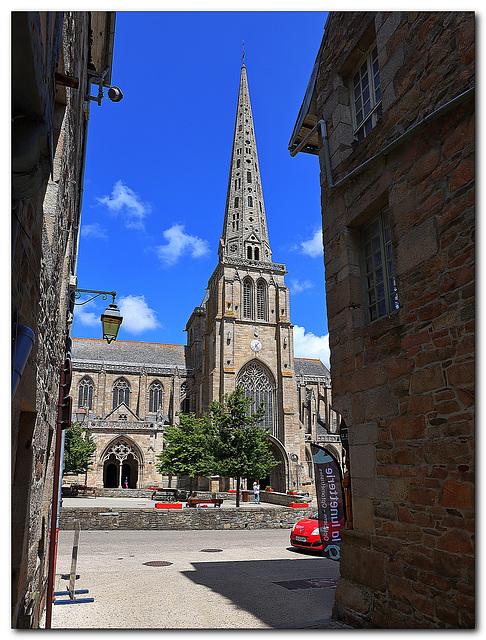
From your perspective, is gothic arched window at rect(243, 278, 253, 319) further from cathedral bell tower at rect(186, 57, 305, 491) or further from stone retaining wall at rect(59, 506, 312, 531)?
stone retaining wall at rect(59, 506, 312, 531)

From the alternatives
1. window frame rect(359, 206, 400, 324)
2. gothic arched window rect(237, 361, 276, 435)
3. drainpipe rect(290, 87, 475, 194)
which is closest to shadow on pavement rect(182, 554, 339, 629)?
window frame rect(359, 206, 400, 324)

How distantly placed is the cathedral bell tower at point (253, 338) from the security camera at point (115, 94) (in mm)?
34983

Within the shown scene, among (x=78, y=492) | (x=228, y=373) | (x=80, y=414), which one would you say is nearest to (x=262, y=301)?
(x=228, y=373)

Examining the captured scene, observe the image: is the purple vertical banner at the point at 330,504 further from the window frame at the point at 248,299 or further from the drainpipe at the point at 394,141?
the window frame at the point at 248,299

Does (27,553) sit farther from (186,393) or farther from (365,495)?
(186,393)

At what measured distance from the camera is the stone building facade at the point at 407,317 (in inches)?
187

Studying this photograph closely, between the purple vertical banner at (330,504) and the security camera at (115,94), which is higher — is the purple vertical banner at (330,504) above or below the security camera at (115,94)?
below

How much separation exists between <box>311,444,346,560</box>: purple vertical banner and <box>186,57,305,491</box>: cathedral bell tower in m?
34.2

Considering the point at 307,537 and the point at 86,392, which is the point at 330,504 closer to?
the point at 307,537

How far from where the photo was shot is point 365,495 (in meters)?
6.22

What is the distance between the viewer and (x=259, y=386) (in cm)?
4472

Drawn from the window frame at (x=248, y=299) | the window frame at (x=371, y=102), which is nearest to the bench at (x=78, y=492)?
the window frame at (x=248, y=299)

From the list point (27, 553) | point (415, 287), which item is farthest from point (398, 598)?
point (27, 553)

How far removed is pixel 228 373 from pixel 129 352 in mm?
19542
